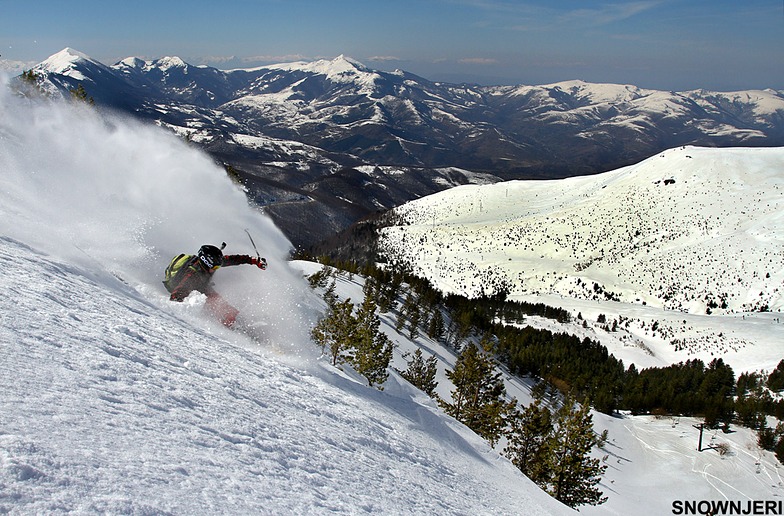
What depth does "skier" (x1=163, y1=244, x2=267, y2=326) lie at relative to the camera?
1486 cm

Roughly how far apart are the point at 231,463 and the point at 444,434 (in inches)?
379

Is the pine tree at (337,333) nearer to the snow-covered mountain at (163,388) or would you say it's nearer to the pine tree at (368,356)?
the pine tree at (368,356)

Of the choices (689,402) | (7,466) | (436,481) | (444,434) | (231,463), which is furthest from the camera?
(689,402)

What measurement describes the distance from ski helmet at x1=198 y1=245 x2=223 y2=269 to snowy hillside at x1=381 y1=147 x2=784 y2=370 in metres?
79.8

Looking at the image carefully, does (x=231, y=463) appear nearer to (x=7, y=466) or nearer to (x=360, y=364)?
(x=7, y=466)

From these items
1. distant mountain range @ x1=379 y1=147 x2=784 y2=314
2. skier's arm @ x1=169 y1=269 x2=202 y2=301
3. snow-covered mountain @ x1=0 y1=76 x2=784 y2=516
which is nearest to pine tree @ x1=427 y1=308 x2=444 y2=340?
snow-covered mountain @ x1=0 y1=76 x2=784 y2=516

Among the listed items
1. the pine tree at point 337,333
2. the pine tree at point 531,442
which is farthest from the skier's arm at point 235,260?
the pine tree at point 531,442

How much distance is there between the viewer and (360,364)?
20703mm

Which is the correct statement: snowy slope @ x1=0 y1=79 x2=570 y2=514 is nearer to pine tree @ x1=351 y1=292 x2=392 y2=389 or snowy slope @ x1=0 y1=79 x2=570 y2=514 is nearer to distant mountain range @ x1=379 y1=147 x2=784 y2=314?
pine tree @ x1=351 y1=292 x2=392 y2=389

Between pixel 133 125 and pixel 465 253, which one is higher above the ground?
pixel 465 253

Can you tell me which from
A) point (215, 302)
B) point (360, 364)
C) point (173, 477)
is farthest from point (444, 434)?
point (173, 477)

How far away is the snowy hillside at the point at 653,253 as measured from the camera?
261 feet

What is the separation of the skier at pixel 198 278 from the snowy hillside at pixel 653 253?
79.6m

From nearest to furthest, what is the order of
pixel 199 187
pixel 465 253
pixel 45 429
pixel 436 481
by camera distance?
pixel 45 429
pixel 436 481
pixel 199 187
pixel 465 253
